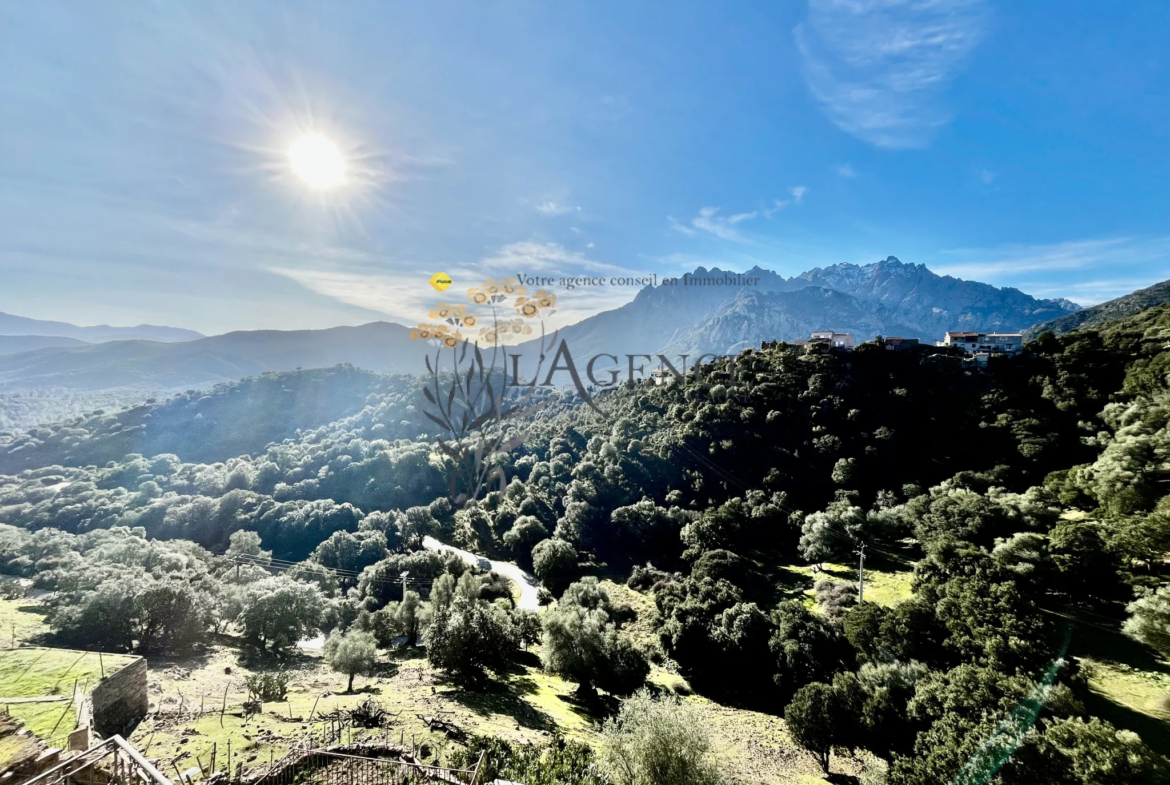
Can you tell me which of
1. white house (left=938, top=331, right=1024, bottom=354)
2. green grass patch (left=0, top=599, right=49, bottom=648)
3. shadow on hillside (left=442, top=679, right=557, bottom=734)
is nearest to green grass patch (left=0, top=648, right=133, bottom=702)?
green grass patch (left=0, top=599, right=49, bottom=648)

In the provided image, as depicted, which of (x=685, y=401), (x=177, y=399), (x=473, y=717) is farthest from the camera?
(x=177, y=399)

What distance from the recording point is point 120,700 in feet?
61.1

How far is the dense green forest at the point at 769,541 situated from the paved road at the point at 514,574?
2169 millimetres

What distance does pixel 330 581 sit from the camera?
49219mm

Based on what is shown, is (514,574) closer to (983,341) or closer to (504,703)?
(504,703)

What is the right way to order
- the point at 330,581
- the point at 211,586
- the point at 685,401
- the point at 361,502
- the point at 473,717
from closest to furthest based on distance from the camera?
Result: the point at 473,717
the point at 211,586
the point at 330,581
the point at 685,401
the point at 361,502

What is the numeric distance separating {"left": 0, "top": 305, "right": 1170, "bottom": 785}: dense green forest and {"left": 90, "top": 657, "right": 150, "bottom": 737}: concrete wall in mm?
13401

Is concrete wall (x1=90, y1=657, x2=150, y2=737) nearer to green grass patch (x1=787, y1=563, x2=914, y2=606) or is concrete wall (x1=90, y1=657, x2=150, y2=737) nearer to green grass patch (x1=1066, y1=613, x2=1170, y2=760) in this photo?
green grass patch (x1=1066, y1=613, x2=1170, y2=760)

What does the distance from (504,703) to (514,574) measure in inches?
1329

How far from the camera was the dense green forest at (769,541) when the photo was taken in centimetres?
2180

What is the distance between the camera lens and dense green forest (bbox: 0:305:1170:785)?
21.8 m

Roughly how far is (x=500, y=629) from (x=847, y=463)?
4570 cm

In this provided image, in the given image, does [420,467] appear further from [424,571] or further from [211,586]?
[211,586]

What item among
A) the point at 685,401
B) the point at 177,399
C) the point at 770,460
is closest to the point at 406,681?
the point at 770,460
